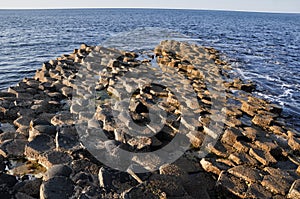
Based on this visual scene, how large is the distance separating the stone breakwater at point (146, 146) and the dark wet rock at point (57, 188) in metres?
0.02

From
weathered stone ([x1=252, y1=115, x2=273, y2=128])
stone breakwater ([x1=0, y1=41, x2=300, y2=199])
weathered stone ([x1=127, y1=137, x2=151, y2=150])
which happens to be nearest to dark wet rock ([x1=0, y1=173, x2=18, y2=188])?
stone breakwater ([x1=0, y1=41, x2=300, y2=199])

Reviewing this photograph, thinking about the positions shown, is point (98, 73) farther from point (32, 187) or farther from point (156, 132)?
point (32, 187)

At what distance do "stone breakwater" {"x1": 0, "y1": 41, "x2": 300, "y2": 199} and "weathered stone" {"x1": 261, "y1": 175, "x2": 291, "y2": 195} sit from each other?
2 centimetres

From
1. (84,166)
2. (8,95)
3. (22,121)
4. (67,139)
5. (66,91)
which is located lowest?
(8,95)

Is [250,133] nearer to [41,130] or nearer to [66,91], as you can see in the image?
[41,130]


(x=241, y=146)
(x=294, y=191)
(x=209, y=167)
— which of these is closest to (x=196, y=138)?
(x=241, y=146)

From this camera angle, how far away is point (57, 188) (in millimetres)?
4660

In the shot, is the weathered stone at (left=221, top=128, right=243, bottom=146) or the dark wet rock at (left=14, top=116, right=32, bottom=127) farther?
the dark wet rock at (left=14, top=116, right=32, bottom=127)

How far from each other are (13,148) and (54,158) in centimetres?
124

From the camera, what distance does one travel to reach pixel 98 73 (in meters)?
12.8

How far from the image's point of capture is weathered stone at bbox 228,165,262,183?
554 centimetres

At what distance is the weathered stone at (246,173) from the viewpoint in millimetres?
5543

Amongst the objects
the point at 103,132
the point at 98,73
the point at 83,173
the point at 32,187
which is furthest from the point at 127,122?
the point at 98,73

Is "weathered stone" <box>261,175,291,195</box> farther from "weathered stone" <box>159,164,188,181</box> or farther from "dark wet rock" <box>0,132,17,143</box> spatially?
"dark wet rock" <box>0,132,17,143</box>
